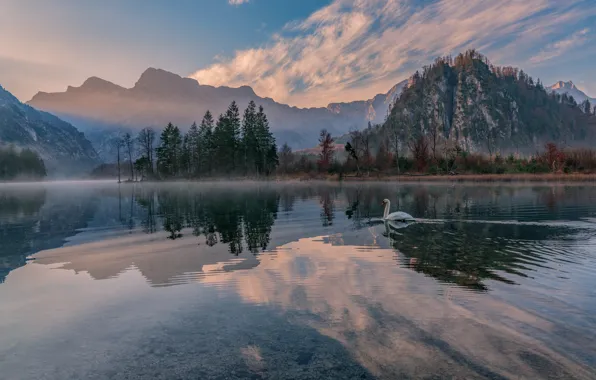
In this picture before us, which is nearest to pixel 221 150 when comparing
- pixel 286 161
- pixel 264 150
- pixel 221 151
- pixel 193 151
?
pixel 221 151

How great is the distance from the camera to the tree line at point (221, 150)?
14162 cm

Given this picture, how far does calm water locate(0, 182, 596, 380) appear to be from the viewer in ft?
23.2

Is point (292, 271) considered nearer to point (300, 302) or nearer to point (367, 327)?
point (300, 302)

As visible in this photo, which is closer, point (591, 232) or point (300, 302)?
point (300, 302)

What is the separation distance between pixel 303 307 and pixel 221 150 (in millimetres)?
141095

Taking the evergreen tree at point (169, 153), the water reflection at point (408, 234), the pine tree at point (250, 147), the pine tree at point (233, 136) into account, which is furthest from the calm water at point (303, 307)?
the evergreen tree at point (169, 153)

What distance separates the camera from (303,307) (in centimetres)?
1017

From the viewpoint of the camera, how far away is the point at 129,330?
352 inches

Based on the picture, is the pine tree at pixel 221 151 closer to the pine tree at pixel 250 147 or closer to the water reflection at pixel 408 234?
the pine tree at pixel 250 147

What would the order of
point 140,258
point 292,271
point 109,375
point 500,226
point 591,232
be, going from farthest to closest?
point 500,226
point 591,232
point 140,258
point 292,271
point 109,375

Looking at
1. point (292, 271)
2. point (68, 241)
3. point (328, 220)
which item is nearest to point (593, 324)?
point (292, 271)

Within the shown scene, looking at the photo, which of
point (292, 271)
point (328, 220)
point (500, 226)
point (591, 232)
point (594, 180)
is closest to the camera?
point (292, 271)

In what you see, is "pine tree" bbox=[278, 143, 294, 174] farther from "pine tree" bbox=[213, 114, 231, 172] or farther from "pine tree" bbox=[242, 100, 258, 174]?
"pine tree" bbox=[213, 114, 231, 172]

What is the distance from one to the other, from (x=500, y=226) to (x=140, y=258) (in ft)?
73.8
